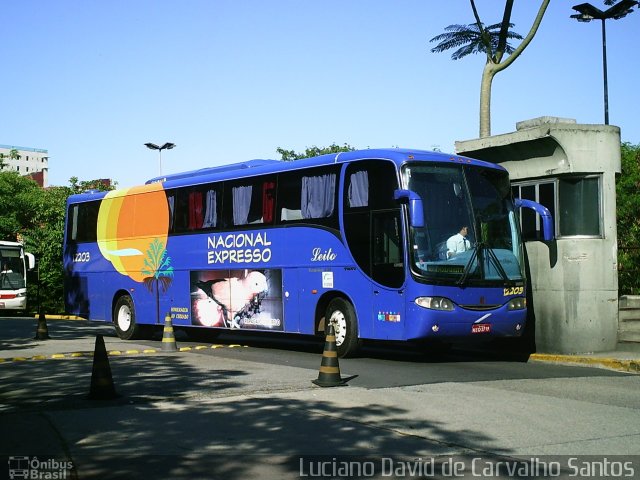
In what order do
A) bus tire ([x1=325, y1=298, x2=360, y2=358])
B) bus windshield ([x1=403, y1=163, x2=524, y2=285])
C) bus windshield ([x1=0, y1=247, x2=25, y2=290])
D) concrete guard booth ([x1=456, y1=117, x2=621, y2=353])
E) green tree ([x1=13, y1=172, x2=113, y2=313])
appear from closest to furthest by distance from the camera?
1. bus windshield ([x1=403, y1=163, x2=524, y2=285])
2. bus tire ([x1=325, y1=298, x2=360, y2=358])
3. concrete guard booth ([x1=456, y1=117, x2=621, y2=353])
4. bus windshield ([x1=0, y1=247, x2=25, y2=290])
5. green tree ([x1=13, y1=172, x2=113, y2=313])

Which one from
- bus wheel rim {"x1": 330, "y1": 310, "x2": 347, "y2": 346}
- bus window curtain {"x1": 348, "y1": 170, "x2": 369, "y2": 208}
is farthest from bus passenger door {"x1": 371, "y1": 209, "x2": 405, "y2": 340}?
bus wheel rim {"x1": 330, "y1": 310, "x2": 347, "y2": 346}

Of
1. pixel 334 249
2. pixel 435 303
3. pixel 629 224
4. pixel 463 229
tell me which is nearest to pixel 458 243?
pixel 463 229

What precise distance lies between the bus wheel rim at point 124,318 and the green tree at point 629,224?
482 inches

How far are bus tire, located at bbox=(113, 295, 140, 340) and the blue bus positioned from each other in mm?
55

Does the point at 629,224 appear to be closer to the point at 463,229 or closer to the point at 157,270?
the point at 463,229

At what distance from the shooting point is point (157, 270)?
19.7 m

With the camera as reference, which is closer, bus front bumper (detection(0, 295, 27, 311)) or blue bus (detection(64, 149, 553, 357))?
blue bus (detection(64, 149, 553, 357))

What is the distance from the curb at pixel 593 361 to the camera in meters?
13.6

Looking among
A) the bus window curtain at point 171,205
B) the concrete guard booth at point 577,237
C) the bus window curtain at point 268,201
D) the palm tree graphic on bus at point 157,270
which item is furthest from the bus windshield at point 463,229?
the palm tree graphic on bus at point 157,270

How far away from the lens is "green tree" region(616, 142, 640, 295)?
61.6ft

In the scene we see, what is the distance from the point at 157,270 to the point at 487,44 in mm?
11453

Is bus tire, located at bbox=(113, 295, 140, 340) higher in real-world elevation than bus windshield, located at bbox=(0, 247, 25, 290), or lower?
lower

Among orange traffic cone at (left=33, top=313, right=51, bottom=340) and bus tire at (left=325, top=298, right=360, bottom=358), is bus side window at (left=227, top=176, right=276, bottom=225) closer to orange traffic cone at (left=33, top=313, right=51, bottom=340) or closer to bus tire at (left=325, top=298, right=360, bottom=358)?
bus tire at (left=325, top=298, right=360, bottom=358)

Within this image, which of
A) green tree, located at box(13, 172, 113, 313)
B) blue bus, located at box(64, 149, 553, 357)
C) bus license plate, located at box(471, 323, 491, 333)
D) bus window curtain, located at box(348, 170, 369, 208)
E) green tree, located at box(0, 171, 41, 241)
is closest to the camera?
blue bus, located at box(64, 149, 553, 357)
